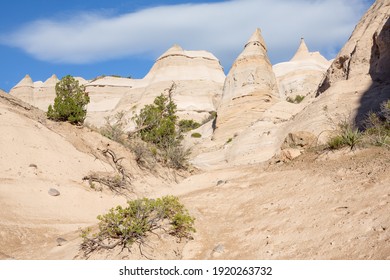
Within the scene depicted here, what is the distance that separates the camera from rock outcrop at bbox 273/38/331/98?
5423 cm

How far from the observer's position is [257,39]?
3650 cm

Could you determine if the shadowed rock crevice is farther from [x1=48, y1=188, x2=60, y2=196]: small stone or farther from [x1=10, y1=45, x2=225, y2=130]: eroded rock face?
[x1=10, y1=45, x2=225, y2=130]: eroded rock face

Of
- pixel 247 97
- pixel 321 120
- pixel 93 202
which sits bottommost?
pixel 93 202

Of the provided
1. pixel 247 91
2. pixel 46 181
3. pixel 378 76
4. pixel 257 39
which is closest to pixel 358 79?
pixel 378 76

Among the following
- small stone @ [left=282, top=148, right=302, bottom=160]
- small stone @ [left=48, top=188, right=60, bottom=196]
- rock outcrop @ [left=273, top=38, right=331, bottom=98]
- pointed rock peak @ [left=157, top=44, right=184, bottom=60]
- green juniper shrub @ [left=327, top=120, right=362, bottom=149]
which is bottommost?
small stone @ [left=48, top=188, right=60, bottom=196]

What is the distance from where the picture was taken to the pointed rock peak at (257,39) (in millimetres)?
36125

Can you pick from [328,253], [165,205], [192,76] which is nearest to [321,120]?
[165,205]

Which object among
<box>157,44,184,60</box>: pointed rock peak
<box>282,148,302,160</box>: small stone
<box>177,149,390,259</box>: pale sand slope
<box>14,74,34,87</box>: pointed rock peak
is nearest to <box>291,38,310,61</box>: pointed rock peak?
<box>157,44,184,60</box>: pointed rock peak

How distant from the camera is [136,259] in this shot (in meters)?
5.12

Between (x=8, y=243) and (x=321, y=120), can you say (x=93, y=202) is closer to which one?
(x=8, y=243)

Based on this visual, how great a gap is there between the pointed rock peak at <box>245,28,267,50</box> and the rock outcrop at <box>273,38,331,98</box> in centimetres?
1618

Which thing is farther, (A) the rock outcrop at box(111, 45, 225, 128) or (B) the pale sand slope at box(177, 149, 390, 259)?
(A) the rock outcrop at box(111, 45, 225, 128)

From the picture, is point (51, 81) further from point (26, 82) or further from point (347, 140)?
point (347, 140)

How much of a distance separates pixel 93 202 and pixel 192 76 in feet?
177
